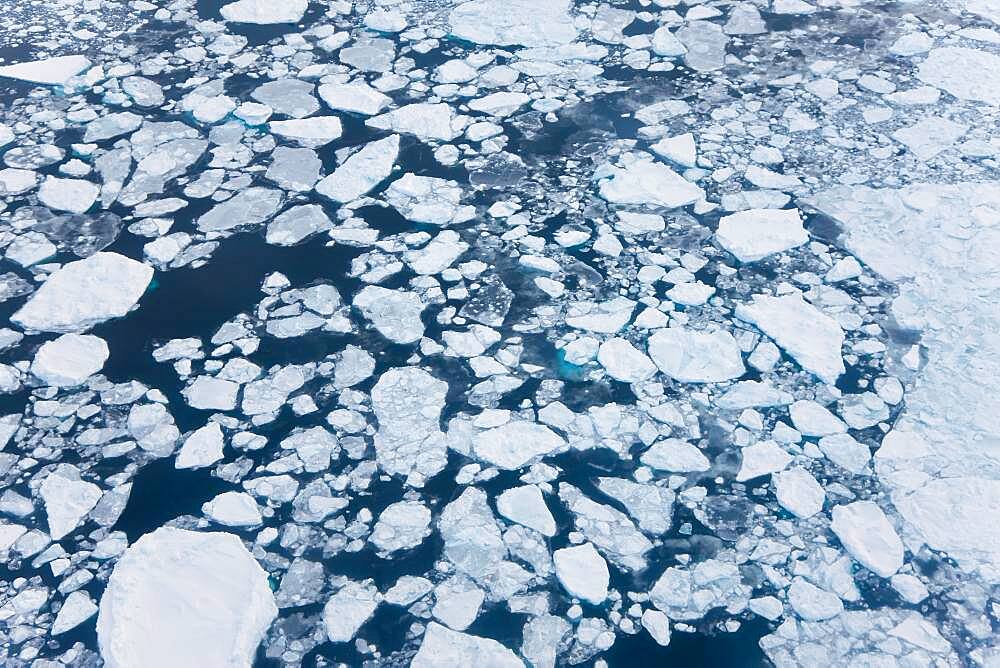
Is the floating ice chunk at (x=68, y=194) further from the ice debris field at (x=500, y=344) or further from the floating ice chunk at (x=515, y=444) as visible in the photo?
the floating ice chunk at (x=515, y=444)

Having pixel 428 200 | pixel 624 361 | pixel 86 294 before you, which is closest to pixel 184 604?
pixel 86 294

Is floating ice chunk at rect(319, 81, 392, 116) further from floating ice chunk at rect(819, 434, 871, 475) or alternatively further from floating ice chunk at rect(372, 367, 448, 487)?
floating ice chunk at rect(819, 434, 871, 475)

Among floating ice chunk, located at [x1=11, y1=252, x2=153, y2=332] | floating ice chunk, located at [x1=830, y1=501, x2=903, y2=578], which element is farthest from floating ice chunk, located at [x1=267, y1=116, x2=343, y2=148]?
floating ice chunk, located at [x1=830, y1=501, x2=903, y2=578]

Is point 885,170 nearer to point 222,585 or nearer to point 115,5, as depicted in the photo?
point 222,585

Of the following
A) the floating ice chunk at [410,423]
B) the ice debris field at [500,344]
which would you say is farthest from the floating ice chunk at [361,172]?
the floating ice chunk at [410,423]

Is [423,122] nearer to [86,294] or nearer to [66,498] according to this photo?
[86,294]

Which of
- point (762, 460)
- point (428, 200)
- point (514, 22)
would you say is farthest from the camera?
point (514, 22)
